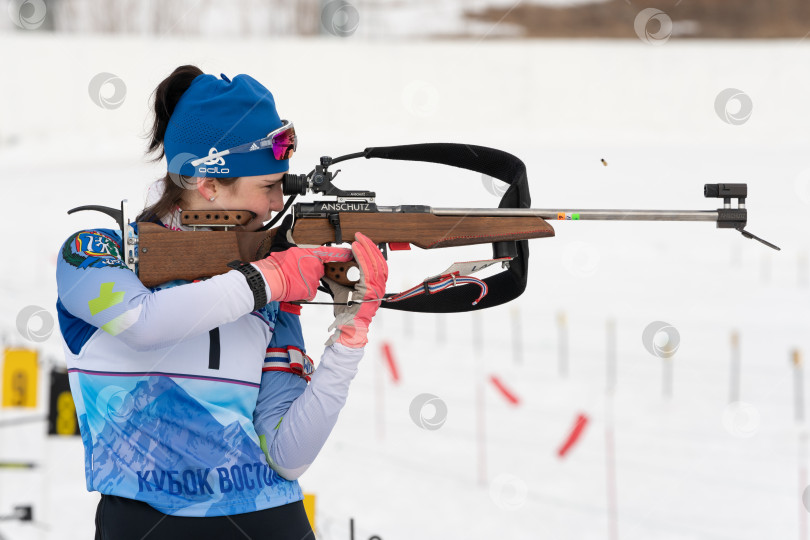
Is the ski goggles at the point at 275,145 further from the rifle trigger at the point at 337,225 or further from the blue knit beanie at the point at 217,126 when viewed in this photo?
the rifle trigger at the point at 337,225

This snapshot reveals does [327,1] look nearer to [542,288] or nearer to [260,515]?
[542,288]

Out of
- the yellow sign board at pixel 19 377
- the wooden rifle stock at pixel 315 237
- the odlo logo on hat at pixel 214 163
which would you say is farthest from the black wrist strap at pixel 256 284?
the yellow sign board at pixel 19 377

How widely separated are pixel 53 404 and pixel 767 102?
19.7m

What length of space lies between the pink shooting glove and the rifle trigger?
0.04 m

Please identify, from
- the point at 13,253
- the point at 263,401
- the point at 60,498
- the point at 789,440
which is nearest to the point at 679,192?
the point at 789,440

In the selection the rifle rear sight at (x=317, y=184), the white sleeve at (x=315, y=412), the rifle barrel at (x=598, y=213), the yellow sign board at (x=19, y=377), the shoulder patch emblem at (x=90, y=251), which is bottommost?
the yellow sign board at (x=19, y=377)

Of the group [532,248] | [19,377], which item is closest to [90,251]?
[19,377]

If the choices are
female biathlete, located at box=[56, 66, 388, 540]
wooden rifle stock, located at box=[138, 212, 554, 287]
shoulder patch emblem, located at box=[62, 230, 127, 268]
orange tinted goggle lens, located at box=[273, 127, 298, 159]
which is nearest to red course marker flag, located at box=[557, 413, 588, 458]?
wooden rifle stock, located at box=[138, 212, 554, 287]

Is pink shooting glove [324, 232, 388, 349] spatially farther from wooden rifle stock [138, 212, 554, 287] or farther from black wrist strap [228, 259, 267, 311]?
black wrist strap [228, 259, 267, 311]

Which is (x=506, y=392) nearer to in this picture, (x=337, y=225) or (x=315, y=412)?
(x=337, y=225)

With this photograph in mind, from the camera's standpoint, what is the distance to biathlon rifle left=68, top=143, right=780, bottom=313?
1.83m

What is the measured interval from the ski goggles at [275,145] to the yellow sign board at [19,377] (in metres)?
3.19

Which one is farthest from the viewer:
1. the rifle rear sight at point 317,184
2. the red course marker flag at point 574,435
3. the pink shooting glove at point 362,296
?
the red course marker flag at point 574,435

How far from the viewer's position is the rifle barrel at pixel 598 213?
76.3 inches
